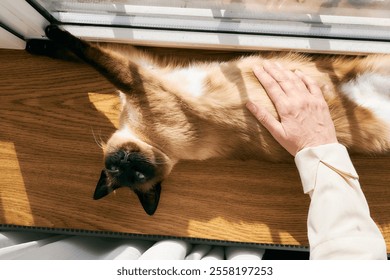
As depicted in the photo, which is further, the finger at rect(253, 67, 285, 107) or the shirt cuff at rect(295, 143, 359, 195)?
the finger at rect(253, 67, 285, 107)

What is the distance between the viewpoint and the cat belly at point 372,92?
126 cm

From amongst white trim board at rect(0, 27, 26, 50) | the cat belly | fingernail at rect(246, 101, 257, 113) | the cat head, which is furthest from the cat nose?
the cat belly

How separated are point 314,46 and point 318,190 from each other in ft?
1.80

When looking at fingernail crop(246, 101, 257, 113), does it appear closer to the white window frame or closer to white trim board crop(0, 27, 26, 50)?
the white window frame

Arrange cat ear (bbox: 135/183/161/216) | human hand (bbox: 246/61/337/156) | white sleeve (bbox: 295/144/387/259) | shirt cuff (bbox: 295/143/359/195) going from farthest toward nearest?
cat ear (bbox: 135/183/161/216), human hand (bbox: 246/61/337/156), shirt cuff (bbox: 295/143/359/195), white sleeve (bbox: 295/144/387/259)

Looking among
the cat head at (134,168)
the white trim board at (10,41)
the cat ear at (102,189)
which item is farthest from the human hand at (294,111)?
the white trim board at (10,41)

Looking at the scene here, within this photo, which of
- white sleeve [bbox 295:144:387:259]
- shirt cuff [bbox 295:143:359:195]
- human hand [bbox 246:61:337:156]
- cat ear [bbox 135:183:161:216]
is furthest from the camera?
cat ear [bbox 135:183:161:216]

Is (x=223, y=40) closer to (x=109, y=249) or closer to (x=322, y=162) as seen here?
(x=322, y=162)

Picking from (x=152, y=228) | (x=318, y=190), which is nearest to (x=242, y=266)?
(x=318, y=190)

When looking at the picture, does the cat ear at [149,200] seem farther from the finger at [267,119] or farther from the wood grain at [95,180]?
the finger at [267,119]

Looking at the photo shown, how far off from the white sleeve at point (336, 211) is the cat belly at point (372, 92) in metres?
0.26

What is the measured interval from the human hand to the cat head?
408mm

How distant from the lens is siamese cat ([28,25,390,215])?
4.06 feet

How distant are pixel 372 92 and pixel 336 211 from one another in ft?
1.79
